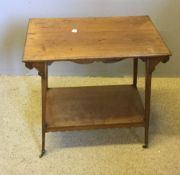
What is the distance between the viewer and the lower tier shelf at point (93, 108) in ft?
5.91

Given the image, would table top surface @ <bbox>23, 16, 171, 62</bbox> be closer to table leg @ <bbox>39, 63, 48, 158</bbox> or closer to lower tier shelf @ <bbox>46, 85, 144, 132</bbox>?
table leg @ <bbox>39, 63, 48, 158</bbox>

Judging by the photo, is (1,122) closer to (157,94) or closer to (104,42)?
(104,42)

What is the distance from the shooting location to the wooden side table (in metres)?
1.60

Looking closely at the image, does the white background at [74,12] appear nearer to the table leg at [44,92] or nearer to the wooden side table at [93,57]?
the wooden side table at [93,57]

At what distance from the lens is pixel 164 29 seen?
228 cm

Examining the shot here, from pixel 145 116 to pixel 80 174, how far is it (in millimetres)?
408

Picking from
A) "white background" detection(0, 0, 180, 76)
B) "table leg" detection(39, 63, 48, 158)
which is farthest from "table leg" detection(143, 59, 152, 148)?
"white background" detection(0, 0, 180, 76)

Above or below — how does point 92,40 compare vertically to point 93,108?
above

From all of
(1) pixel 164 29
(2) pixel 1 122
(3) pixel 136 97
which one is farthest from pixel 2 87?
(1) pixel 164 29

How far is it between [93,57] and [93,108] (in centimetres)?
41

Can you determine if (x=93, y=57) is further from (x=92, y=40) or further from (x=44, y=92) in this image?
(x=44, y=92)

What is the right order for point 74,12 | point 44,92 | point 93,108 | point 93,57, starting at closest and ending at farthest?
point 93,57, point 44,92, point 93,108, point 74,12

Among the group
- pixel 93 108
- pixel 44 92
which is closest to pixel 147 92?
pixel 93 108

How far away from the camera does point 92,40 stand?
171cm
